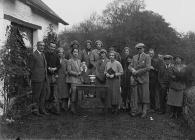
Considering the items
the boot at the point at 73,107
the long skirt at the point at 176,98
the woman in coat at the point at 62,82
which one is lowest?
the boot at the point at 73,107

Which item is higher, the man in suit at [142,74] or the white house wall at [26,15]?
the white house wall at [26,15]

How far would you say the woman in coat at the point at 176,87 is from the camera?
9.80 m

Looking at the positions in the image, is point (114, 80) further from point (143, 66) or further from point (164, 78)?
point (164, 78)

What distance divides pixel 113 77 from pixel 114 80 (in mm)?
115

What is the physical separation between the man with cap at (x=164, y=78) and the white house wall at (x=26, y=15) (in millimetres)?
4937

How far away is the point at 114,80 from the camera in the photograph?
10039 mm

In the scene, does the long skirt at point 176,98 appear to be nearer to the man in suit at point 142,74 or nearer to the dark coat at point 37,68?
the man in suit at point 142,74

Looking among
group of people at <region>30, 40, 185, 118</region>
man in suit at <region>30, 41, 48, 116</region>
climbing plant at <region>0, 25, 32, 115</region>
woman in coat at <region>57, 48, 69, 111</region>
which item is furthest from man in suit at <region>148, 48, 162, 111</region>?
climbing plant at <region>0, 25, 32, 115</region>

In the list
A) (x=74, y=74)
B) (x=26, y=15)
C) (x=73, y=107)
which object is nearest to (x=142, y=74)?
(x=74, y=74)

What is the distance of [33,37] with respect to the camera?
43.1 ft

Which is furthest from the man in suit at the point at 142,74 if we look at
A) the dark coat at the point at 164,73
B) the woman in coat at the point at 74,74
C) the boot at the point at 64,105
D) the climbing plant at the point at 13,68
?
the climbing plant at the point at 13,68

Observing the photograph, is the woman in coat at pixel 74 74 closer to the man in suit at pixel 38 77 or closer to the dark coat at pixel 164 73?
the man in suit at pixel 38 77

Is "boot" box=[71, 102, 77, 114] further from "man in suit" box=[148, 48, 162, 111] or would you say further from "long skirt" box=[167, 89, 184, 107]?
"long skirt" box=[167, 89, 184, 107]

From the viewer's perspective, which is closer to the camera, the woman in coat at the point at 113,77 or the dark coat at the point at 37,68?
the dark coat at the point at 37,68
